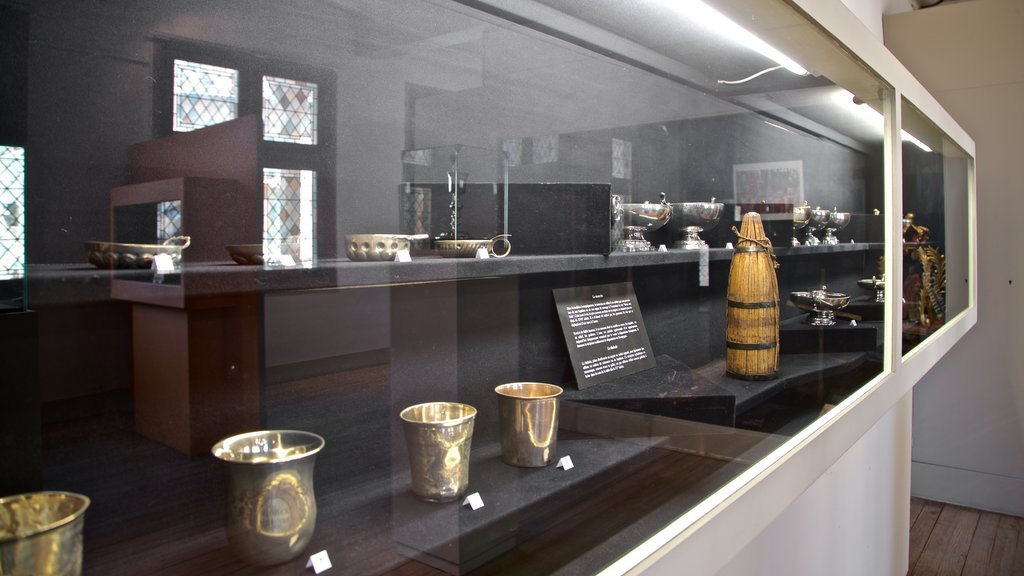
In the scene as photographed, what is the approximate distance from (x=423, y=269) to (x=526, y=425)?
0.73ft

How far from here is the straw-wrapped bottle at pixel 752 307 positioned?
3.35ft

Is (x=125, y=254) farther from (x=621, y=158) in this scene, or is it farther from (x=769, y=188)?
(x=769, y=188)

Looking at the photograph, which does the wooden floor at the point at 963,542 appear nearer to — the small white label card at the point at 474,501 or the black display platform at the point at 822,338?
the black display platform at the point at 822,338

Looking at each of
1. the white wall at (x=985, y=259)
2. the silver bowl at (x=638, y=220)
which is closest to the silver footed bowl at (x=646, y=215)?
the silver bowl at (x=638, y=220)

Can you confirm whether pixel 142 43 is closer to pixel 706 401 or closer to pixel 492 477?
pixel 492 477

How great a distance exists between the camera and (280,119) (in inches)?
17.2

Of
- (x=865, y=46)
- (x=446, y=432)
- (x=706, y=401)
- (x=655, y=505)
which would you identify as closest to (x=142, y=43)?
(x=446, y=432)

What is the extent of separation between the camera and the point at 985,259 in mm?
2896

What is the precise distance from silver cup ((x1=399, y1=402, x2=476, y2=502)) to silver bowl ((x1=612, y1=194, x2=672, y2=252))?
1.16ft

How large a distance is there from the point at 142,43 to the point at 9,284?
0.48 ft

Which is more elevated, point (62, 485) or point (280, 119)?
point (280, 119)

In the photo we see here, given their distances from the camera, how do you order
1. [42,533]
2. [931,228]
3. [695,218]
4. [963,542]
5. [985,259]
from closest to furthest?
[42,533] → [695,218] → [931,228] → [963,542] → [985,259]

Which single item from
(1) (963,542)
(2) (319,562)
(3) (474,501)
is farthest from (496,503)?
(1) (963,542)

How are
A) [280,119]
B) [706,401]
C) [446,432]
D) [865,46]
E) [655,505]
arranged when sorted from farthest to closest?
[865,46], [706,401], [655,505], [446,432], [280,119]
